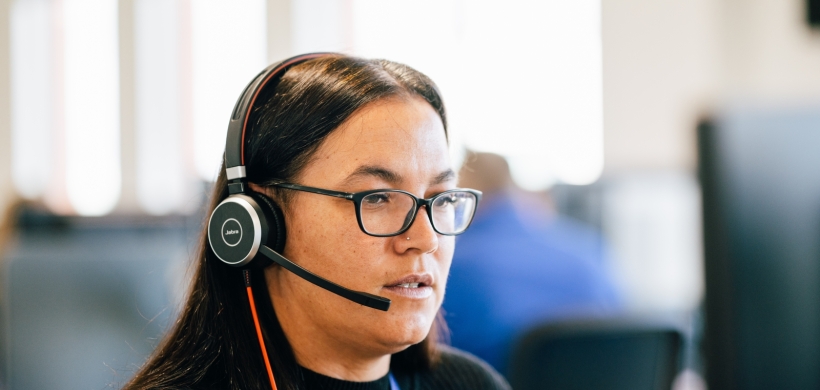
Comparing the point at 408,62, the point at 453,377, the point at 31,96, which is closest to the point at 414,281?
the point at 453,377

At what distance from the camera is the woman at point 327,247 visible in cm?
91

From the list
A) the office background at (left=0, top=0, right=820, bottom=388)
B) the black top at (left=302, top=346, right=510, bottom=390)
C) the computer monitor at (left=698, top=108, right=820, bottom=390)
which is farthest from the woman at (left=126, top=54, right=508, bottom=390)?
the office background at (left=0, top=0, right=820, bottom=388)

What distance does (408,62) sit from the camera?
14.0 ft

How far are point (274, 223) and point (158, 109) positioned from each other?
377cm

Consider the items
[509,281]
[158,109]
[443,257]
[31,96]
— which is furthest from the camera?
[158,109]

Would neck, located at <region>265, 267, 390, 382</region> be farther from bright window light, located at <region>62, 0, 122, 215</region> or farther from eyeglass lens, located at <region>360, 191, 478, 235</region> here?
bright window light, located at <region>62, 0, 122, 215</region>

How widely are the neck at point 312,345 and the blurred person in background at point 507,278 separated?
95 centimetres

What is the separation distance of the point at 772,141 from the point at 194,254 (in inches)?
30.7

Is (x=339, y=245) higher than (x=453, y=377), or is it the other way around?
(x=339, y=245)

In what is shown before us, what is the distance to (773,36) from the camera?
417 centimetres

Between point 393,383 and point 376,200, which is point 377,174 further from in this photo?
point 393,383

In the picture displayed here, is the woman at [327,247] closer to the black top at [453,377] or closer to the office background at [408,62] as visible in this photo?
the black top at [453,377]

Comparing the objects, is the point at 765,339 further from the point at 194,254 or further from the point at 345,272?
the point at 194,254

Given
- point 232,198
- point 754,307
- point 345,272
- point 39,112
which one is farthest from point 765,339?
point 39,112
